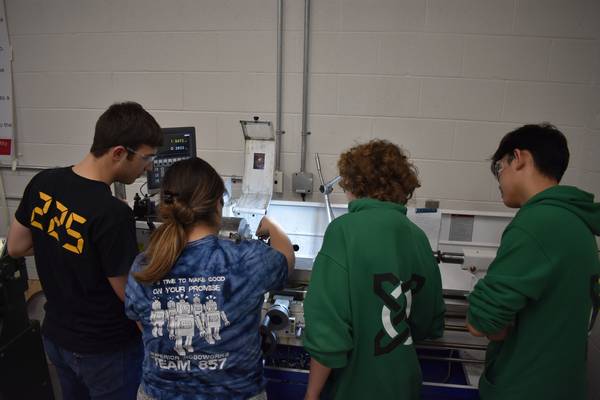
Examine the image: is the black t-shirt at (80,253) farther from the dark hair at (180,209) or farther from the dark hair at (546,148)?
the dark hair at (546,148)

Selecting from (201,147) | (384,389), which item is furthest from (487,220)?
(201,147)

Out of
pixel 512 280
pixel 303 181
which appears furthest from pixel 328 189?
pixel 512 280

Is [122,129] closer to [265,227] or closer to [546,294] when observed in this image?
[265,227]

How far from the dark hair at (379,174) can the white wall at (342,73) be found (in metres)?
1.12

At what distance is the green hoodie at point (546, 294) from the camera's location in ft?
2.89

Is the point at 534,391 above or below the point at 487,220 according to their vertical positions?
below

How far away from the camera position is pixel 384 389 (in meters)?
0.96

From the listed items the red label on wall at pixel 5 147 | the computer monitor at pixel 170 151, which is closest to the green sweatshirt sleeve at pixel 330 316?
the computer monitor at pixel 170 151

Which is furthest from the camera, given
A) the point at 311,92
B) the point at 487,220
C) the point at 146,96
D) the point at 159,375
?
the point at 146,96

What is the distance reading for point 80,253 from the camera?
0.98 meters

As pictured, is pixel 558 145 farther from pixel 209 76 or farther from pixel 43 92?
pixel 43 92

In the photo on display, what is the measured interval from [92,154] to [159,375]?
617 millimetres

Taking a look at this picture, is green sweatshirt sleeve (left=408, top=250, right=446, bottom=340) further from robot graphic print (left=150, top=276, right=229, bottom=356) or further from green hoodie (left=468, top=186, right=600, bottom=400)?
robot graphic print (left=150, top=276, right=229, bottom=356)

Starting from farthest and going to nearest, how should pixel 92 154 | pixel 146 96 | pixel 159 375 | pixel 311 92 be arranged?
pixel 146 96, pixel 311 92, pixel 92 154, pixel 159 375
